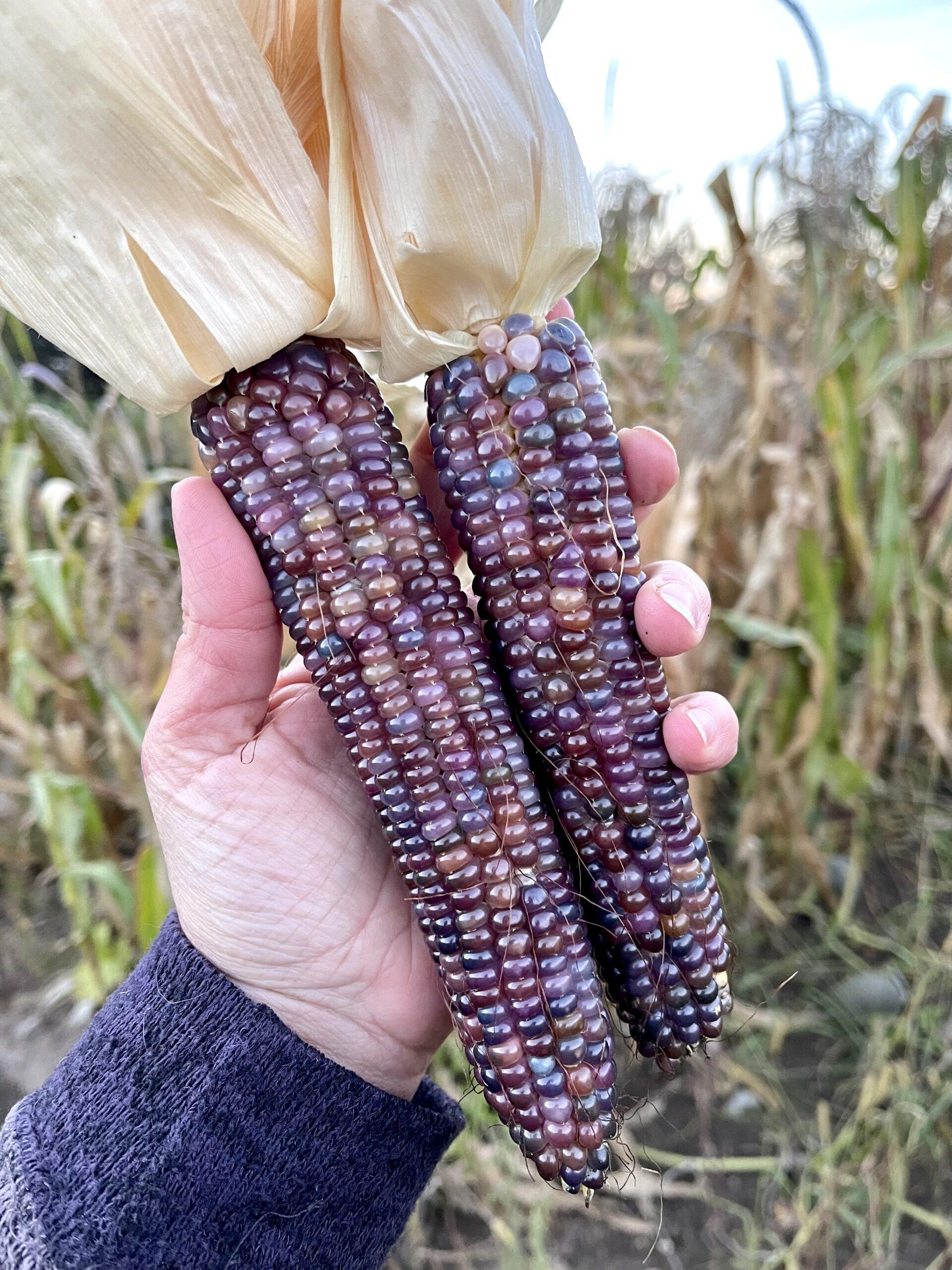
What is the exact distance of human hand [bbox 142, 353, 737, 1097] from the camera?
4.78 ft

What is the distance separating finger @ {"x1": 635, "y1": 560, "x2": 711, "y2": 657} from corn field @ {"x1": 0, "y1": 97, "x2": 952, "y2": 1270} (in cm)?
105

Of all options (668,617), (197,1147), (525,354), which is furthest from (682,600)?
(197,1147)

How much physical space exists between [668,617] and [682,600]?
0.06m

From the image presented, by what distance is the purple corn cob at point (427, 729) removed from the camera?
1189mm

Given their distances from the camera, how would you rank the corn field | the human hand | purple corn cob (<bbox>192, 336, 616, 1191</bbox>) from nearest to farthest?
purple corn cob (<bbox>192, 336, 616, 1191</bbox>), the human hand, the corn field

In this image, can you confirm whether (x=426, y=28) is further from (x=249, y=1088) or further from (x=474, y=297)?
(x=249, y=1088)

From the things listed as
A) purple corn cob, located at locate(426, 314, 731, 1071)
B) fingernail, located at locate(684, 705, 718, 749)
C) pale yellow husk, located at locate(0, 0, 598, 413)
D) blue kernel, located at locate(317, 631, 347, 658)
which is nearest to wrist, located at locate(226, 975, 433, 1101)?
purple corn cob, located at locate(426, 314, 731, 1071)

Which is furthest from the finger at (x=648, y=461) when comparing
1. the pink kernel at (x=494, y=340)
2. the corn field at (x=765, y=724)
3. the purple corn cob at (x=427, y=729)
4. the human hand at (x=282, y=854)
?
the corn field at (x=765, y=724)

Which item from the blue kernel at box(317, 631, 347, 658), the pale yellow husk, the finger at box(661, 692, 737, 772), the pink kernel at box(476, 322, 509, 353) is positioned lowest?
the finger at box(661, 692, 737, 772)

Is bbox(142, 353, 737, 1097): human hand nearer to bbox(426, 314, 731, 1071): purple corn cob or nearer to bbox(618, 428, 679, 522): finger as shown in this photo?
bbox(618, 428, 679, 522): finger

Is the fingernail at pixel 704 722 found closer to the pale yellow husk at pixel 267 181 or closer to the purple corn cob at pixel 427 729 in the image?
the purple corn cob at pixel 427 729

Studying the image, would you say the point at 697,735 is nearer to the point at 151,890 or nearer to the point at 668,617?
the point at 668,617

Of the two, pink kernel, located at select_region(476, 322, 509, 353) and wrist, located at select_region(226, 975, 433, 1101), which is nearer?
pink kernel, located at select_region(476, 322, 509, 353)

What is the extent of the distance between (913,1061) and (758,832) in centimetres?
85
